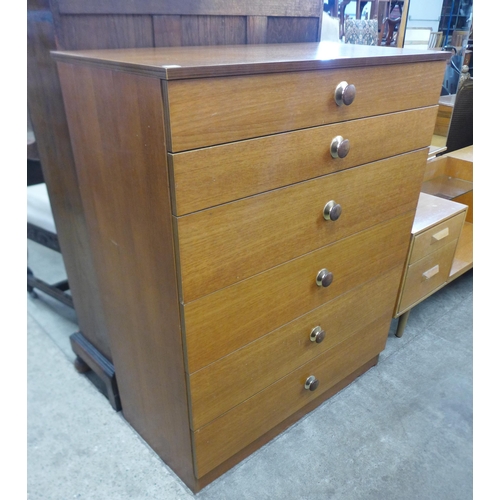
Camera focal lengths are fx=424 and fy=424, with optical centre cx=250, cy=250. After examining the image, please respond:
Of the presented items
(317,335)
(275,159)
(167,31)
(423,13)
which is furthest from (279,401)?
(423,13)

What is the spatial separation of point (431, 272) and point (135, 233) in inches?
46.4

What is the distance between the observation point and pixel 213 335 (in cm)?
91

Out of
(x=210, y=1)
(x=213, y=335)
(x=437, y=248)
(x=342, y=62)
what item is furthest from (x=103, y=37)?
(x=437, y=248)

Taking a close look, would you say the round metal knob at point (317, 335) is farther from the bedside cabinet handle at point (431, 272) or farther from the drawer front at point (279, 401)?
the bedside cabinet handle at point (431, 272)

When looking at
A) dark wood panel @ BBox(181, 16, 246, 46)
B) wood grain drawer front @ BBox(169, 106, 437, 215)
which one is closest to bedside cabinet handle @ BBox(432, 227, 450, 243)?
wood grain drawer front @ BBox(169, 106, 437, 215)

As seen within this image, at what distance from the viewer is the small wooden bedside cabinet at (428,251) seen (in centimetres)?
148

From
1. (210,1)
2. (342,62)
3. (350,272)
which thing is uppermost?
(210,1)

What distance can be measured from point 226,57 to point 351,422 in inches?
44.9

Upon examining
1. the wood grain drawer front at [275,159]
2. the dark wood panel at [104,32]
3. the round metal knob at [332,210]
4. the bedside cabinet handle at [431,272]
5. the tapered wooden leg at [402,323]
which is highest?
the dark wood panel at [104,32]

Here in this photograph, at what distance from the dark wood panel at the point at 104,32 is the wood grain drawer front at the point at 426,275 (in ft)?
3.62

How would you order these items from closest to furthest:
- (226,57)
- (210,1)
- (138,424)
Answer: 1. (226,57)
2. (210,1)
3. (138,424)

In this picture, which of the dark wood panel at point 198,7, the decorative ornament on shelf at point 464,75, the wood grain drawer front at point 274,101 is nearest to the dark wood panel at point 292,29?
the dark wood panel at point 198,7

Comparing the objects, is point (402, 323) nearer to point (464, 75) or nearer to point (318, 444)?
point (318, 444)
